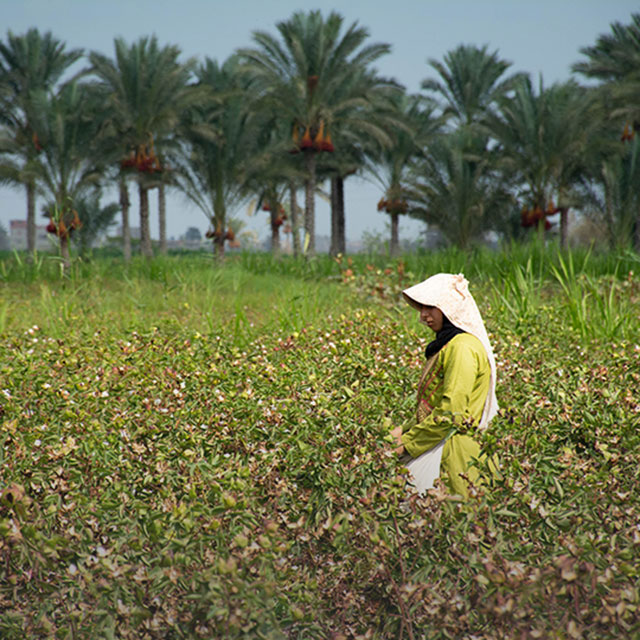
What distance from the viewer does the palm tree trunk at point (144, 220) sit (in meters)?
23.1

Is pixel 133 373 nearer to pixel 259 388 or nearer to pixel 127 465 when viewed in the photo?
pixel 259 388

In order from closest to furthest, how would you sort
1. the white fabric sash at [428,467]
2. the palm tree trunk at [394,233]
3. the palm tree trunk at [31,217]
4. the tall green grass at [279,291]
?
the white fabric sash at [428,467]
the tall green grass at [279,291]
the palm tree trunk at [31,217]
the palm tree trunk at [394,233]

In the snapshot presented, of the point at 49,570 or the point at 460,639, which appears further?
the point at 49,570

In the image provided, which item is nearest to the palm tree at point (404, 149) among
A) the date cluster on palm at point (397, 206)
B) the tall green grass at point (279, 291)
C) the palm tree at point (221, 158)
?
the date cluster on palm at point (397, 206)

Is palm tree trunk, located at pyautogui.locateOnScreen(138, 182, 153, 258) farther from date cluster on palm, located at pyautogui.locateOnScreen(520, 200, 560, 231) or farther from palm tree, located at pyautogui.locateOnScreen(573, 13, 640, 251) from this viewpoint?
palm tree, located at pyautogui.locateOnScreen(573, 13, 640, 251)

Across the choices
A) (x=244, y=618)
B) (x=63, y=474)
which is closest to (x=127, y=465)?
(x=63, y=474)

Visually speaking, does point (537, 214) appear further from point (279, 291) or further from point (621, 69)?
point (279, 291)

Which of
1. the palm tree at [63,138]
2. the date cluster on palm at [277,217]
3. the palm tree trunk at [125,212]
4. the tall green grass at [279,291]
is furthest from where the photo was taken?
the date cluster on palm at [277,217]

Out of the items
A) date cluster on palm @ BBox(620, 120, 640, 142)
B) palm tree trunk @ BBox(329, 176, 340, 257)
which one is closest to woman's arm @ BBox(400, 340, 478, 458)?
date cluster on palm @ BBox(620, 120, 640, 142)

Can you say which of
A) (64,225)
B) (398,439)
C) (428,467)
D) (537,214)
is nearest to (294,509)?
(398,439)

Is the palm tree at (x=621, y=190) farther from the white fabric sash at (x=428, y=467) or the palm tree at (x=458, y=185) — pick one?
the white fabric sash at (x=428, y=467)

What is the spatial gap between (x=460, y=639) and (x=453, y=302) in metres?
1.40

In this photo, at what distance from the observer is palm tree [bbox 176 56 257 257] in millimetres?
20069

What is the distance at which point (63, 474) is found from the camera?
2.85 m
